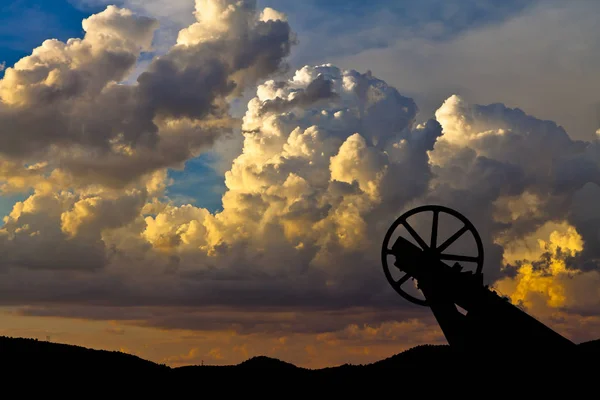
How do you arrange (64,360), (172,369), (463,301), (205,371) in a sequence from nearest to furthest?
(463,301) → (64,360) → (205,371) → (172,369)

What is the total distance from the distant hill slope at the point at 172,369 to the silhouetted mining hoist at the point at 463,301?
1074cm

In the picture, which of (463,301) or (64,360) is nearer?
(463,301)

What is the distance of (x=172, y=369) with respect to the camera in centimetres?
3234

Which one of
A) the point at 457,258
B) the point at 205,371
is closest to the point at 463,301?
the point at 457,258

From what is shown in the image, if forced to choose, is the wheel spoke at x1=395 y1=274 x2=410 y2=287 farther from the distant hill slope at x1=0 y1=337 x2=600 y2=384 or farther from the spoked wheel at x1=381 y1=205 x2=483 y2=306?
the distant hill slope at x1=0 y1=337 x2=600 y2=384

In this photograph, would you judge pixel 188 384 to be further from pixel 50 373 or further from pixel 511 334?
pixel 511 334

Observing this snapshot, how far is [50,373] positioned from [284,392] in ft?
32.9

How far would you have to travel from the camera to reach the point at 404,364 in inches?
1278

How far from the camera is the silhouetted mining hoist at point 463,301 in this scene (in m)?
17.7

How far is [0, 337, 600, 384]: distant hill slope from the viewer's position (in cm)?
2958

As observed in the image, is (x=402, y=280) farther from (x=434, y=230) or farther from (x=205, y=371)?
(x=205, y=371)

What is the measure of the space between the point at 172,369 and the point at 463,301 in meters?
18.0

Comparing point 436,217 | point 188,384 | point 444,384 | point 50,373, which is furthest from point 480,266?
point 50,373

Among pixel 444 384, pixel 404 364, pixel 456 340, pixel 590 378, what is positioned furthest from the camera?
pixel 404 364
